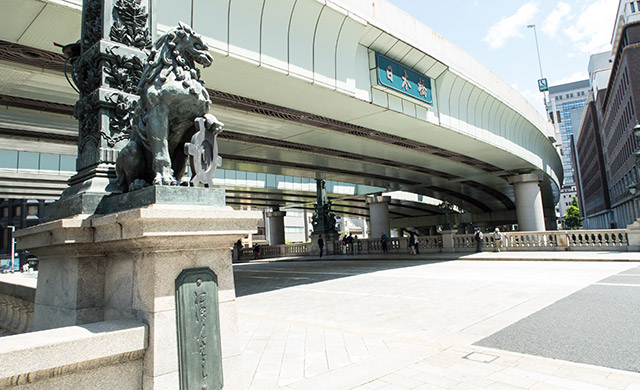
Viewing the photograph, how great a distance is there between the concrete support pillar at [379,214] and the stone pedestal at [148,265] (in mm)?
35698

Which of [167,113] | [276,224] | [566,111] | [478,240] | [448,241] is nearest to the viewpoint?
[167,113]

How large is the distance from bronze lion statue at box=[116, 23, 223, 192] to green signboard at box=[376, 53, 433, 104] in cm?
1085

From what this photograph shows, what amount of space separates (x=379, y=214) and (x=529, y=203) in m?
13.8

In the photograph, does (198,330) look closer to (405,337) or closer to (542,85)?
(405,337)

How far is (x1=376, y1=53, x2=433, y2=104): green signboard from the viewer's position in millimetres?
13919

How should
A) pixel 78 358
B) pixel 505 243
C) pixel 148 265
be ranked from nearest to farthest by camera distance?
1. pixel 78 358
2. pixel 148 265
3. pixel 505 243

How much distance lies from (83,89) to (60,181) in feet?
78.8

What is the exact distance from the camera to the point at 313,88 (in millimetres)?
12297

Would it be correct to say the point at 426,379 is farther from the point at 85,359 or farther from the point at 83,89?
the point at 83,89

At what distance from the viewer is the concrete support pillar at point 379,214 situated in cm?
3875

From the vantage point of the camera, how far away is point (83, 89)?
4.46 m

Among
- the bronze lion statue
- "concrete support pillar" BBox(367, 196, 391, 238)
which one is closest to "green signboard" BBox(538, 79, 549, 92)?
"concrete support pillar" BBox(367, 196, 391, 238)

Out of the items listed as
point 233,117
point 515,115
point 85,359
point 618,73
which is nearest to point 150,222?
point 85,359

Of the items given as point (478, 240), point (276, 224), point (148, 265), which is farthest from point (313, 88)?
point (276, 224)
